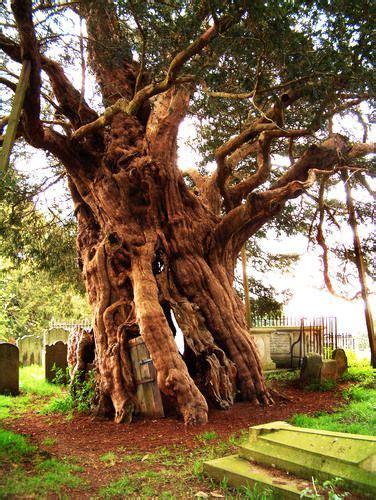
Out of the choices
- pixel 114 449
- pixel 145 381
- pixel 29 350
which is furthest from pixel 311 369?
pixel 29 350

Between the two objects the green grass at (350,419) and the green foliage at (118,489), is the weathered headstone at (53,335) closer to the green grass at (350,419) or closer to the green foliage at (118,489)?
the green grass at (350,419)

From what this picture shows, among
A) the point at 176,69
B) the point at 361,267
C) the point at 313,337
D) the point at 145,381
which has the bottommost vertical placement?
the point at 145,381

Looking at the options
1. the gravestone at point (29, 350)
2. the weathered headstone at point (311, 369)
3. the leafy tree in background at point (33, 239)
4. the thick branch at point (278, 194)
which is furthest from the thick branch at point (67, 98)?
the gravestone at point (29, 350)

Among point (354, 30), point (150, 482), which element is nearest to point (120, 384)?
point (150, 482)

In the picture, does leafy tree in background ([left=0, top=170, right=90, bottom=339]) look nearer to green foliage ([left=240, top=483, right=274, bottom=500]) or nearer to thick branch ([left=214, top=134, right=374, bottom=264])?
thick branch ([left=214, top=134, right=374, bottom=264])

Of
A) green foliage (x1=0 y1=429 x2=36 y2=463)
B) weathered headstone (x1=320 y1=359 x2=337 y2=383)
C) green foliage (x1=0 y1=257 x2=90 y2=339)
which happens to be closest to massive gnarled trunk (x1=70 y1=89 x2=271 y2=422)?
green foliage (x1=0 y1=429 x2=36 y2=463)

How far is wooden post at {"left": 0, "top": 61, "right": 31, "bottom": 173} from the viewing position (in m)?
5.62

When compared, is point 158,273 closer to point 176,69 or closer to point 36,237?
point 176,69

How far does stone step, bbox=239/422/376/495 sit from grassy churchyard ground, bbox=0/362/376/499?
0.62 feet

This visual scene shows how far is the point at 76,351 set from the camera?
945 centimetres

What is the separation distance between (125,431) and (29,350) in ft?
28.7

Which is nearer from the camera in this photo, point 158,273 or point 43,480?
point 43,480

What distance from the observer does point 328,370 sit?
10.8 metres

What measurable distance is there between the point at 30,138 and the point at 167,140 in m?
2.91
